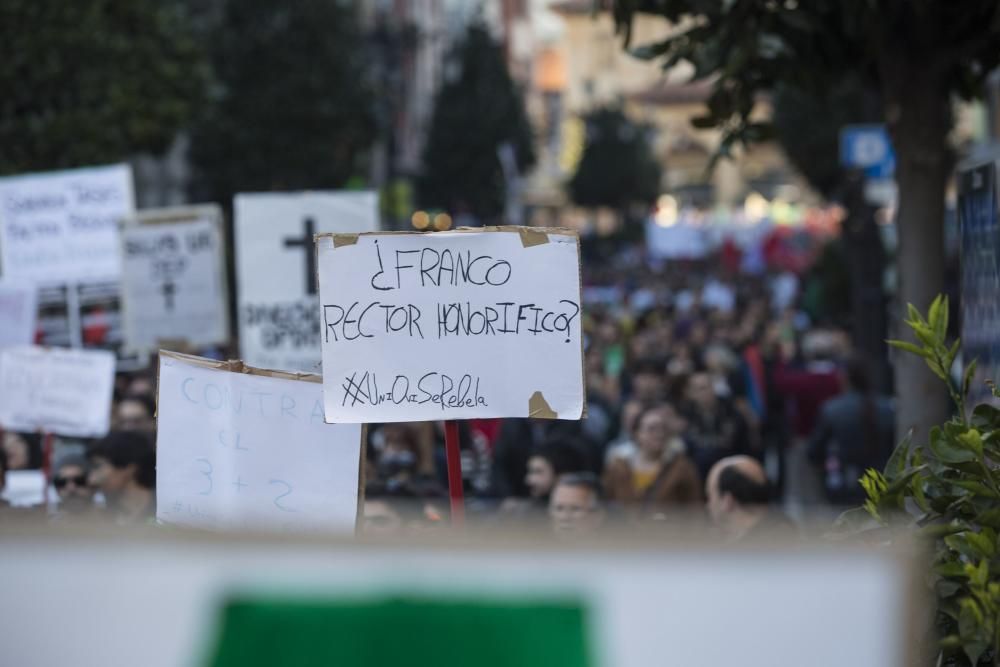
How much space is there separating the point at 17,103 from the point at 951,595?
15805 millimetres

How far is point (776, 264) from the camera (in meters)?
37.5

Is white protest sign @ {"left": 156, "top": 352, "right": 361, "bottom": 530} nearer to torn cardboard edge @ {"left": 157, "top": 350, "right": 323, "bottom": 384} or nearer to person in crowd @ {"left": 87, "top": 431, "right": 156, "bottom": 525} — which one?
torn cardboard edge @ {"left": 157, "top": 350, "right": 323, "bottom": 384}

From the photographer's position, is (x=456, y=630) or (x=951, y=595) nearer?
(x=456, y=630)

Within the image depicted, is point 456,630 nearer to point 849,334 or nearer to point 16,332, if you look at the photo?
point 16,332

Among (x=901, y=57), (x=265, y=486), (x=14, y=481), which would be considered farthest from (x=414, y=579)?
(x=14, y=481)

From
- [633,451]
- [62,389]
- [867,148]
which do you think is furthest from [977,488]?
[867,148]

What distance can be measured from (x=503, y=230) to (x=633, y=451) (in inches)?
203

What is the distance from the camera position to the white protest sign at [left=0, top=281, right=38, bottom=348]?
8.84m

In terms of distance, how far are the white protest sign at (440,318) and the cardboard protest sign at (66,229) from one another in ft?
22.4

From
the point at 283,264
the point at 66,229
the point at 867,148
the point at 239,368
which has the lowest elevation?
the point at 239,368

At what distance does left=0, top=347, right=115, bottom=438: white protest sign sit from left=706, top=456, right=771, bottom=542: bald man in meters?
3.14

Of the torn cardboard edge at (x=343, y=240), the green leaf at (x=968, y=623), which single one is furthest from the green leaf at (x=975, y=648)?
the torn cardboard edge at (x=343, y=240)

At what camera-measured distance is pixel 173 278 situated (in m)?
10.2

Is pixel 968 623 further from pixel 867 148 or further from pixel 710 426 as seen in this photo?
pixel 867 148
